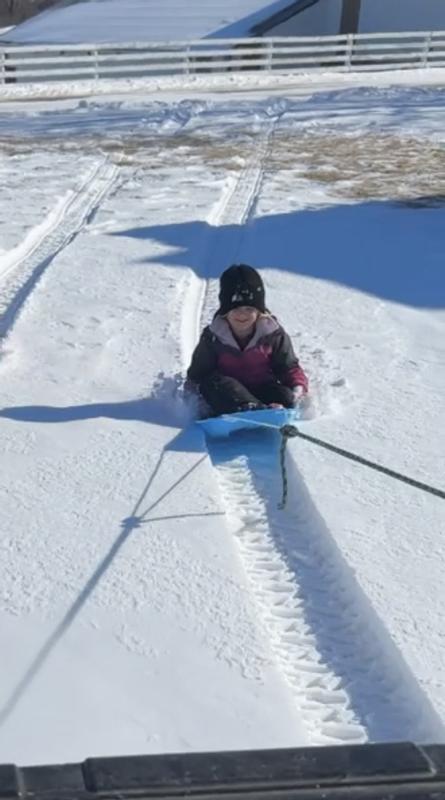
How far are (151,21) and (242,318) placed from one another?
2717 centimetres

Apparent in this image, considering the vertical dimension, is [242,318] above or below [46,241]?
above

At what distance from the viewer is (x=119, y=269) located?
30.0 ft

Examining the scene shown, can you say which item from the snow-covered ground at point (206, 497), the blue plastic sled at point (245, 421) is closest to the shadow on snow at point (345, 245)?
the snow-covered ground at point (206, 497)

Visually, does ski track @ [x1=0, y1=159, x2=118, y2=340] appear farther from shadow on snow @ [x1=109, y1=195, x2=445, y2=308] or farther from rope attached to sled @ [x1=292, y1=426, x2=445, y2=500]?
rope attached to sled @ [x1=292, y1=426, x2=445, y2=500]

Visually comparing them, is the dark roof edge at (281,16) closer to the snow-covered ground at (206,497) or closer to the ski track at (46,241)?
the ski track at (46,241)

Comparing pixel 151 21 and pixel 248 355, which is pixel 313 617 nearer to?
pixel 248 355

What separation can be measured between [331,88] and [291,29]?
1005 centimetres

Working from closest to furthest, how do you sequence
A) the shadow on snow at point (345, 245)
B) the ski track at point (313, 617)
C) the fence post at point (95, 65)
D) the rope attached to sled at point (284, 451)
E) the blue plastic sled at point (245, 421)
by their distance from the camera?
the ski track at point (313, 617) < the rope attached to sled at point (284, 451) < the blue plastic sled at point (245, 421) < the shadow on snow at point (345, 245) < the fence post at point (95, 65)

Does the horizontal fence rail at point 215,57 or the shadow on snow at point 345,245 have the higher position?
the shadow on snow at point 345,245

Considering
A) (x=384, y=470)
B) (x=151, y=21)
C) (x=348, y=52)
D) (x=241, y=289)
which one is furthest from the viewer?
(x=151, y=21)

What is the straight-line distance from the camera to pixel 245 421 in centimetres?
574

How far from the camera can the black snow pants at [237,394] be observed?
583 cm

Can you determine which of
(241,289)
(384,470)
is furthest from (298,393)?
(384,470)

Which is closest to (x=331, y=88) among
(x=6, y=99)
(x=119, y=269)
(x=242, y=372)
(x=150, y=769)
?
(x=6, y=99)
